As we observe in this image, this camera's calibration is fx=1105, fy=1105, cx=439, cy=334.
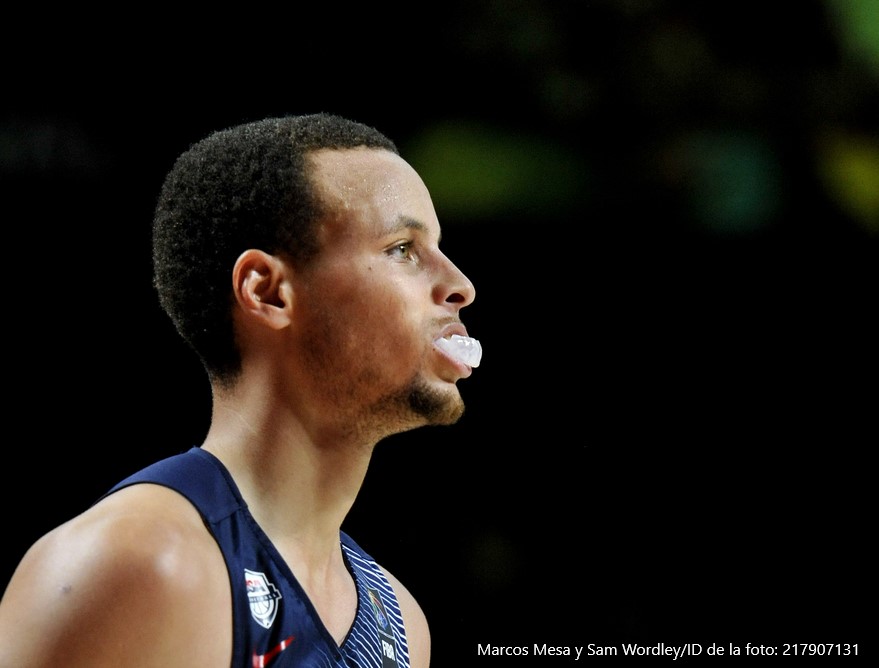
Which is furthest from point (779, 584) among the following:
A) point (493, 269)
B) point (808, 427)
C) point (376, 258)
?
point (376, 258)

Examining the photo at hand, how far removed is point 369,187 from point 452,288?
15 centimetres

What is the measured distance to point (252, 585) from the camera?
1.08 meters

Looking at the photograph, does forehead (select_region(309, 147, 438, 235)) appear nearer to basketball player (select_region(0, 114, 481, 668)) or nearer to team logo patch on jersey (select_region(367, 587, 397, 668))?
basketball player (select_region(0, 114, 481, 668))

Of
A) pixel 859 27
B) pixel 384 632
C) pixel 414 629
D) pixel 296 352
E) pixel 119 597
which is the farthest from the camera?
pixel 859 27

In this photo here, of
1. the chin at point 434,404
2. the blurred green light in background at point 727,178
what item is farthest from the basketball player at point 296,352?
the blurred green light in background at point 727,178

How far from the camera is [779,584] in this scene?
1.77 meters

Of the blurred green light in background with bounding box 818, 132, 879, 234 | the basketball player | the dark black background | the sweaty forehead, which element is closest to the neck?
the basketball player

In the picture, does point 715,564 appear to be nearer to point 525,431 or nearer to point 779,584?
point 779,584

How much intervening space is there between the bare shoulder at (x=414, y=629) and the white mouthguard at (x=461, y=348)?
0.40 meters

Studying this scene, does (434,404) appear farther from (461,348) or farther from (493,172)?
(493,172)

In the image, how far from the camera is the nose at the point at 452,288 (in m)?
1.22

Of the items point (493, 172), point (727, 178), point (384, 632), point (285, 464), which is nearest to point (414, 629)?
point (384, 632)

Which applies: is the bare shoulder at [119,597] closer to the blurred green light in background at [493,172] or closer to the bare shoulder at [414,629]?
the bare shoulder at [414,629]

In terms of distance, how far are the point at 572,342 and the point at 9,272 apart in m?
0.88
